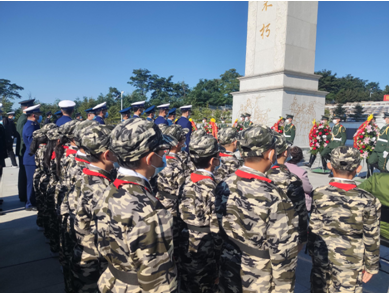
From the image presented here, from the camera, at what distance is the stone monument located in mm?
13398

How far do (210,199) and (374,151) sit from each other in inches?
330

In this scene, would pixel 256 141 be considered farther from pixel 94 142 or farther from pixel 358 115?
pixel 358 115

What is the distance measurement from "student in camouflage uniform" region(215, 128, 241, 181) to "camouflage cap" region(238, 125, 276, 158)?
1652 millimetres

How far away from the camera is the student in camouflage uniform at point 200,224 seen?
100 inches

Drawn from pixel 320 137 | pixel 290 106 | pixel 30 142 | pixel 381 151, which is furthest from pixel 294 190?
pixel 290 106

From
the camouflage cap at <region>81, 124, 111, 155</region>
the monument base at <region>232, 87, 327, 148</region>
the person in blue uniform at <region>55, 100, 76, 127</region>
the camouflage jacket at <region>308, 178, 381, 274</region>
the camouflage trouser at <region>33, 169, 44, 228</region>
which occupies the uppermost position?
the monument base at <region>232, 87, 327, 148</region>

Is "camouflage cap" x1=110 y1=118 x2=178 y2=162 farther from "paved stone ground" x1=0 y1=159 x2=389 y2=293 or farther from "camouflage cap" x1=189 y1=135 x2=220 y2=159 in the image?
"paved stone ground" x1=0 y1=159 x2=389 y2=293

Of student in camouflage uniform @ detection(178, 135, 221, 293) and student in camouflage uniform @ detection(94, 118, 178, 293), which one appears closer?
student in camouflage uniform @ detection(94, 118, 178, 293)

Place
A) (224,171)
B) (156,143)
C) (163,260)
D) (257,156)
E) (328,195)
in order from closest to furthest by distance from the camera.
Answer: (163,260), (156,143), (257,156), (328,195), (224,171)

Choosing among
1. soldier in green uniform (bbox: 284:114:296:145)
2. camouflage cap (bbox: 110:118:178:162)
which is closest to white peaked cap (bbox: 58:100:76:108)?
camouflage cap (bbox: 110:118:178:162)

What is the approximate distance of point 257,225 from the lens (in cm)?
183

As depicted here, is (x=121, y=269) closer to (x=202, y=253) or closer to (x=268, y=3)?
(x=202, y=253)

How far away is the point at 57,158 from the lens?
372cm

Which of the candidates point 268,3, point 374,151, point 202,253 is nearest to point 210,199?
point 202,253
